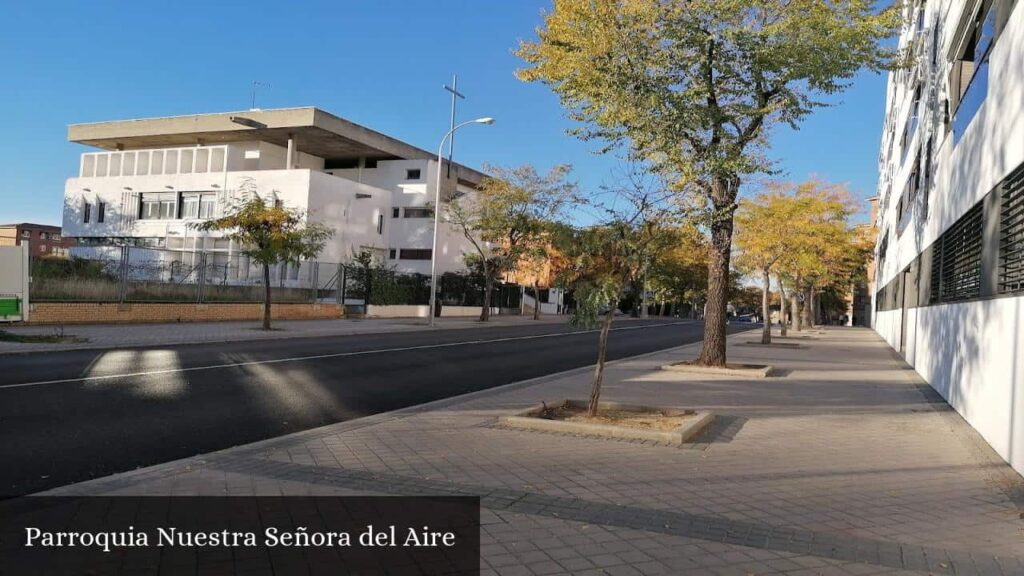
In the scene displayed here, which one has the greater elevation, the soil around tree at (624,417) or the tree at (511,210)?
the tree at (511,210)

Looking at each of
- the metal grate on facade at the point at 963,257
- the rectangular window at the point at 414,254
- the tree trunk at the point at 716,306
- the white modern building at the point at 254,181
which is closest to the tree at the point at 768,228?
the tree trunk at the point at 716,306

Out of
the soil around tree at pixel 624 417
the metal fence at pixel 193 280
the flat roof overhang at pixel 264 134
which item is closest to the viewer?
the soil around tree at pixel 624 417

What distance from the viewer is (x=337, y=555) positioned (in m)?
4.05

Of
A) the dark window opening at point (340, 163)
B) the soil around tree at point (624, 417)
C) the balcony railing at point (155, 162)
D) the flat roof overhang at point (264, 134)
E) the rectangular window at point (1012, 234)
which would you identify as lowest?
the soil around tree at point (624, 417)

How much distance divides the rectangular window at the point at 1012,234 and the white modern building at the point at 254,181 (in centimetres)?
3733

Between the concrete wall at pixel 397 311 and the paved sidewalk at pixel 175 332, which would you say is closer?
the paved sidewalk at pixel 175 332

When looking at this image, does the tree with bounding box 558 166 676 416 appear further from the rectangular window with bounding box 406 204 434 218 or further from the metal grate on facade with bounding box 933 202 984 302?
the rectangular window with bounding box 406 204 434 218

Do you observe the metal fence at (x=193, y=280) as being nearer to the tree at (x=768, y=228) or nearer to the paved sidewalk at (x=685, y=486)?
the tree at (x=768, y=228)

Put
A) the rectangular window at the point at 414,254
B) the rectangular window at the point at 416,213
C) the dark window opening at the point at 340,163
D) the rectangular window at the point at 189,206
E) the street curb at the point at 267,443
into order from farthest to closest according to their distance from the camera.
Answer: the dark window opening at the point at 340,163 < the rectangular window at the point at 414,254 < the rectangular window at the point at 416,213 < the rectangular window at the point at 189,206 < the street curb at the point at 267,443

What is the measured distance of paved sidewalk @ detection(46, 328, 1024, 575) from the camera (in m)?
4.24

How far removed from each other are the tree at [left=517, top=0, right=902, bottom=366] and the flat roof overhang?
113 feet

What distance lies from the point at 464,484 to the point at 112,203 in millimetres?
52835

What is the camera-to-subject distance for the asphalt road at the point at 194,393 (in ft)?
20.9

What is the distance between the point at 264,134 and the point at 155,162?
876cm
